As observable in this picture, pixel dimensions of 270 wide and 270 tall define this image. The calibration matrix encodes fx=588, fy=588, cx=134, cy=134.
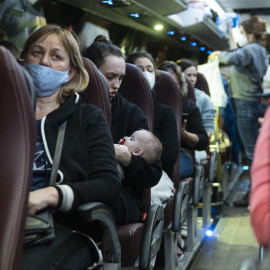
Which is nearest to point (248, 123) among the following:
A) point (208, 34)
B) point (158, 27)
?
point (158, 27)

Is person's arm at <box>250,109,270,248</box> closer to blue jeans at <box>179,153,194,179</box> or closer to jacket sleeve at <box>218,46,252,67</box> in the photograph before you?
blue jeans at <box>179,153,194,179</box>

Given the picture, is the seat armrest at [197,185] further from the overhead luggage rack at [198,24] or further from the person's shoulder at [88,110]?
the overhead luggage rack at [198,24]

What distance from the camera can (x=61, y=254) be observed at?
1853 mm

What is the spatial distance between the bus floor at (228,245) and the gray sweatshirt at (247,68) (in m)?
1.31

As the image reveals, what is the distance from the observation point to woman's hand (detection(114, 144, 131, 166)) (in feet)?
8.41

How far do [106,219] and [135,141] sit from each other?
77 cm

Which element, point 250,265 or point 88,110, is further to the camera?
point 88,110

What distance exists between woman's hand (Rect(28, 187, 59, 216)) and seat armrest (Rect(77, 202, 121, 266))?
9cm

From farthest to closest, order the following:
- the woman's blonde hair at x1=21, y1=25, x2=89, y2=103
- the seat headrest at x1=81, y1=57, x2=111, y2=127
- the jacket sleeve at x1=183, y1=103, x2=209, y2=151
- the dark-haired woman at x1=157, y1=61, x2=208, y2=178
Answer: the jacket sleeve at x1=183, y1=103, x2=209, y2=151 → the dark-haired woman at x1=157, y1=61, x2=208, y2=178 → the seat headrest at x1=81, y1=57, x2=111, y2=127 → the woman's blonde hair at x1=21, y1=25, x2=89, y2=103

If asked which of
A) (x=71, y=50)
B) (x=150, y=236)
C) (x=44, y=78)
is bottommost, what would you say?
(x=150, y=236)

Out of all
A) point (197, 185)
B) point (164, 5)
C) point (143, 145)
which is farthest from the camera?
point (164, 5)

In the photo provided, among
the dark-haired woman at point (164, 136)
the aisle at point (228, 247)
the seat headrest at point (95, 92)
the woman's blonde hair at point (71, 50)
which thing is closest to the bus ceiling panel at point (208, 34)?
the aisle at point (228, 247)

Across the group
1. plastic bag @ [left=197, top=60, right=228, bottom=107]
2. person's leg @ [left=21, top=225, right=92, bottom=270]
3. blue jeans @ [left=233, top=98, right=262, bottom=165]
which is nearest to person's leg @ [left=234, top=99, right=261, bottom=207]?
blue jeans @ [left=233, top=98, right=262, bottom=165]

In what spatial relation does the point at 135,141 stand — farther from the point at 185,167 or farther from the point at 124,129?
the point at 185,167
